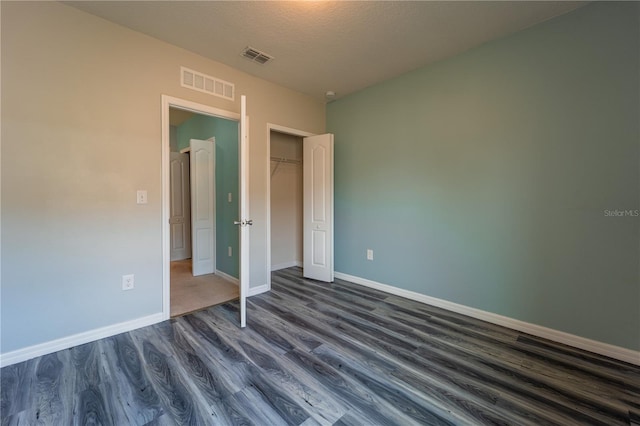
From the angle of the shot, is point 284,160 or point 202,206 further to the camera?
point 284,160

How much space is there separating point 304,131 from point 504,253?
2.90m

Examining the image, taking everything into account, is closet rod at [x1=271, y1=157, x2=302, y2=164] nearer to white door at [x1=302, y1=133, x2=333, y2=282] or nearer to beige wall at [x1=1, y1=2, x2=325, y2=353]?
white door at [x1=302, y1=133, x2=333, y2=282]

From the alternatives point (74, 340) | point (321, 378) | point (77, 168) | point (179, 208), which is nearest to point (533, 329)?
point (321, 378)

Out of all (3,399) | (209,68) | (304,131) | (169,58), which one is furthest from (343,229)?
(3,399)

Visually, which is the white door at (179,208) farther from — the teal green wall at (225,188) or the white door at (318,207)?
the white door at (318,207)

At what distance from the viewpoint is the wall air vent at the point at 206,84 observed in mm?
2764

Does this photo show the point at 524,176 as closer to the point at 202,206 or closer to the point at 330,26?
the point at 330,26

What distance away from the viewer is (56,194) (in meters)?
2.11

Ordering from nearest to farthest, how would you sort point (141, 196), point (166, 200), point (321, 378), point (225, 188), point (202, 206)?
point (321, 378), point (141, 196), point (166, 200), point (225, 188), point (202, 206)

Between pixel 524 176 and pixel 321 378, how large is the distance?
2428mm

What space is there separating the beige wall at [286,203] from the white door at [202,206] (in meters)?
0.97

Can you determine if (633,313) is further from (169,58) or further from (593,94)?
(169,58)

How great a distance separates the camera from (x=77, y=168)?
86.1 inches

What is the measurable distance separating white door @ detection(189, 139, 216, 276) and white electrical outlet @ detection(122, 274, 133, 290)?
1.75m
